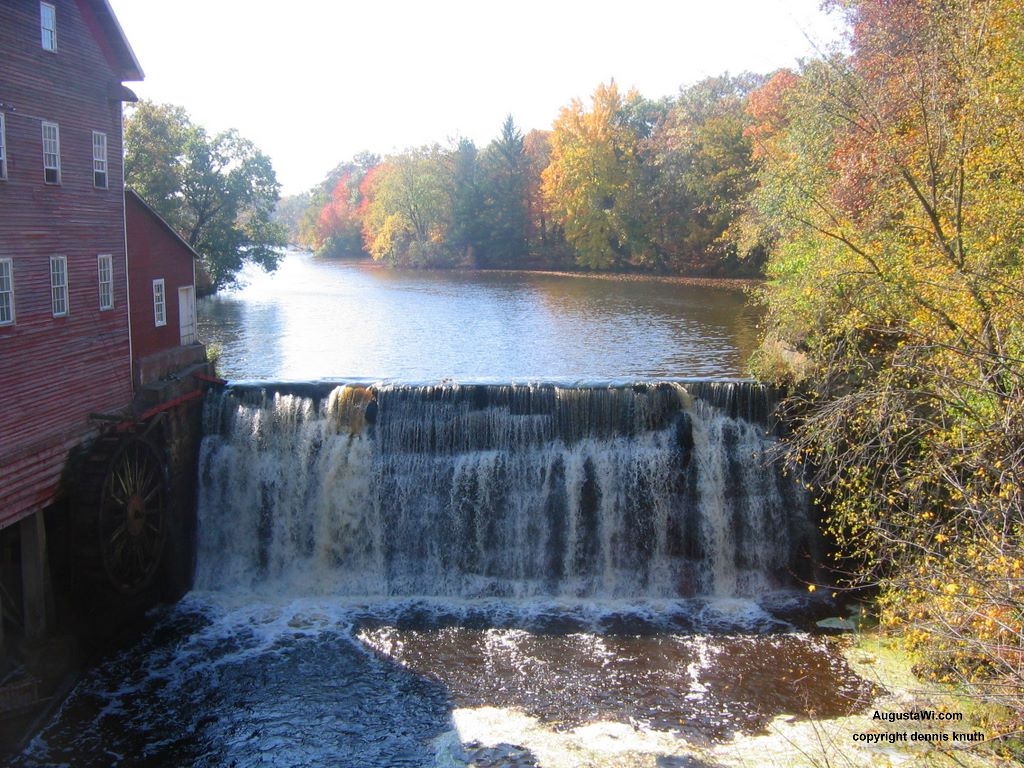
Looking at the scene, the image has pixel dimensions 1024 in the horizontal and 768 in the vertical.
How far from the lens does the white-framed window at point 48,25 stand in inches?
582

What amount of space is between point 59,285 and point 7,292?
1403mm

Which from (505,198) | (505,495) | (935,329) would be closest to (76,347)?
(505,495)

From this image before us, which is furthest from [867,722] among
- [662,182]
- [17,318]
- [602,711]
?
[662,182]

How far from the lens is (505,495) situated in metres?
17.7

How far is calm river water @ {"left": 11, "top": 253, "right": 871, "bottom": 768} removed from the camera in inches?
490

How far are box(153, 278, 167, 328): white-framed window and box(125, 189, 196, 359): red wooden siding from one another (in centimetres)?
9

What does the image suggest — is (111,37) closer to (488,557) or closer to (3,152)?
(3,152)

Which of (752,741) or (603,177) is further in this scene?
(603,177)

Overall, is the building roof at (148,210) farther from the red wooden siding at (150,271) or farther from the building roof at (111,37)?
the building roof at (111,37)

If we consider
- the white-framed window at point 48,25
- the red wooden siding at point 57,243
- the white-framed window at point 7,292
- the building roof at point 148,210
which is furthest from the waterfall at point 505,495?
the white-framed window at point 48,25

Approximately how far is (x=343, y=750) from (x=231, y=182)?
3266cm

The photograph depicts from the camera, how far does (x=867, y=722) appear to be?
40.9 feet

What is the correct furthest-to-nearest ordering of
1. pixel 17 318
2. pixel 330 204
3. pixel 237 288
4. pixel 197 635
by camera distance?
pixel 330 204
pixel 237 288
pixel 197 635
pixel 17 318

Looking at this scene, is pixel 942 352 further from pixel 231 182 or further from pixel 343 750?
pixel 231 182
